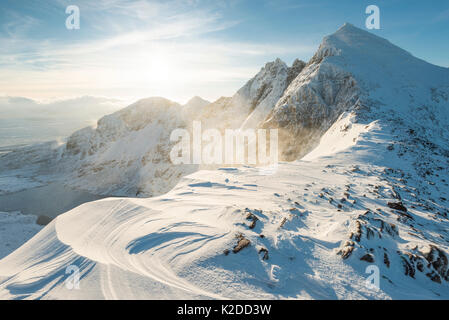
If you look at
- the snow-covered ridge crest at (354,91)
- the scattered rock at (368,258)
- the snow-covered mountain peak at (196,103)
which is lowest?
the scattered rock at (368,258)

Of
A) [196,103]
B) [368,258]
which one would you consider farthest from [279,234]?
[196,103]

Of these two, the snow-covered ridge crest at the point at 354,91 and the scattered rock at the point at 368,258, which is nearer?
the scattered rock at the point at 368,258

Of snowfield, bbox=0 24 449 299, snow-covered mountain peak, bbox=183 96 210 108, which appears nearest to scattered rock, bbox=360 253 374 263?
snowfield, bbox=0 24 449 299

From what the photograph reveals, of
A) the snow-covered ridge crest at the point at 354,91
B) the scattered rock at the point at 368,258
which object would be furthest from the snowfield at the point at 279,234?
the snow-covered ridge crest at the point at 354,91

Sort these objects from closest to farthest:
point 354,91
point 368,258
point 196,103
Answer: point 368,258, point 354,91, point 196,103

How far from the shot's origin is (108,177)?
256ft

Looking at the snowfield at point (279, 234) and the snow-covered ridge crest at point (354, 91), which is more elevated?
the snow-covered ridge crest at point (354, 91)

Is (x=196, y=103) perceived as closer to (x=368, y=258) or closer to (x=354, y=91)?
(x=354, y=91)

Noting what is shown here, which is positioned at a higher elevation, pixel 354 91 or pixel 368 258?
pixel 354 91

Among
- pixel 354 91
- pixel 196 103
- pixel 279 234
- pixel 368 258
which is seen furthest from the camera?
pixel 196 103

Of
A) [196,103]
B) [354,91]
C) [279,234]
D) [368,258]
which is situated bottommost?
[368,258]

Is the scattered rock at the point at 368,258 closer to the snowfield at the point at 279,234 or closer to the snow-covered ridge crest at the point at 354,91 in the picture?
the snowfield at the point at 279,234

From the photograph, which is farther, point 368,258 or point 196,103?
point 196,103

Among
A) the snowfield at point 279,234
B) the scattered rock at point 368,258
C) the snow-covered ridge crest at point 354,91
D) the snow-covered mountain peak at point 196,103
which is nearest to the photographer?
the snowfield at point 279,234
